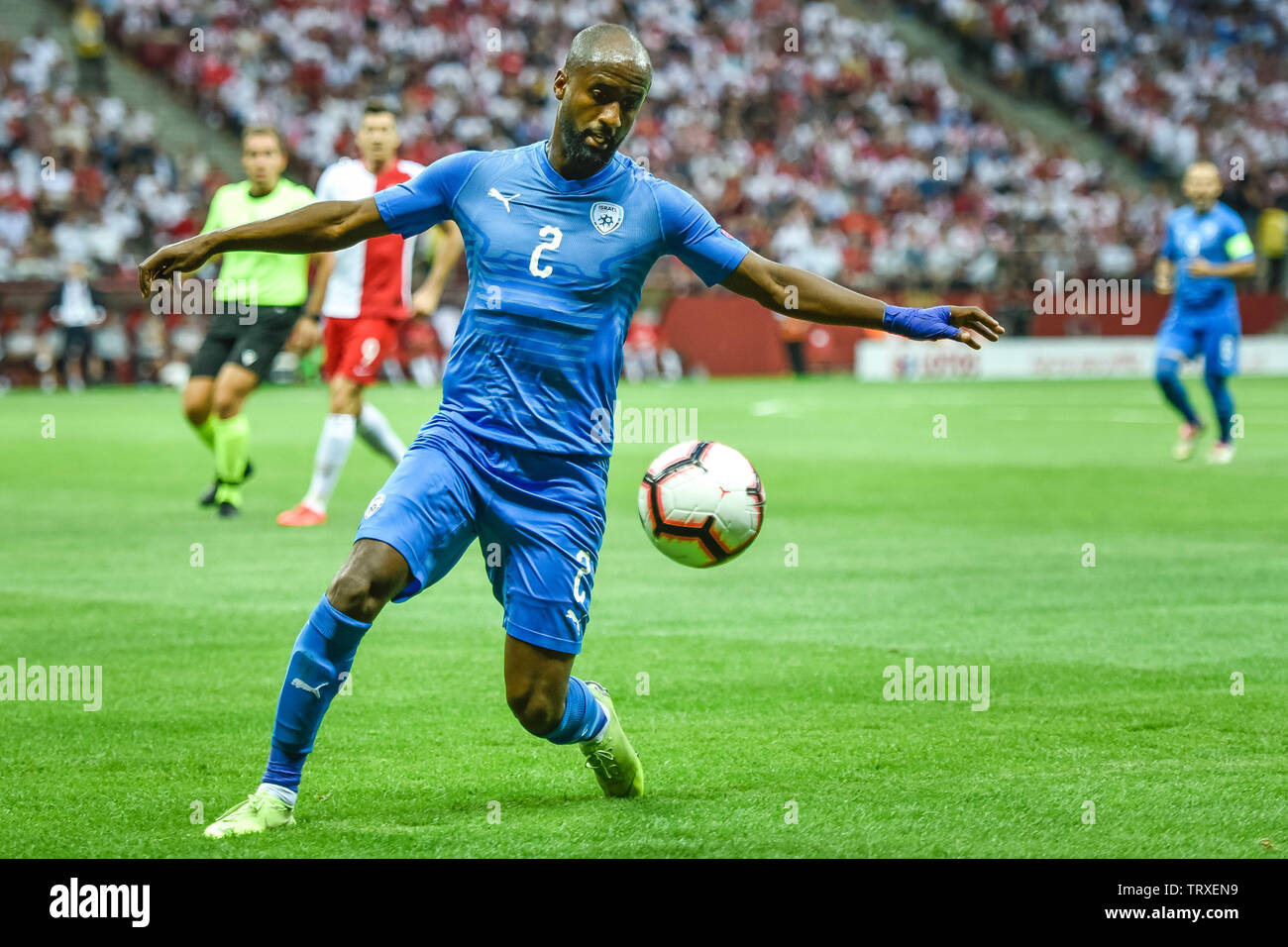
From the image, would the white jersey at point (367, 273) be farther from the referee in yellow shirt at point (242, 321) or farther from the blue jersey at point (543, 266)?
the blue jersey at point (543, 266)

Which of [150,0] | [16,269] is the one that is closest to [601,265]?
[16,269]

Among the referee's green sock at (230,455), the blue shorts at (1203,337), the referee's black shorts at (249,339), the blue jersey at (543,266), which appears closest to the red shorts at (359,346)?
the referee's black shorts at (249,339)

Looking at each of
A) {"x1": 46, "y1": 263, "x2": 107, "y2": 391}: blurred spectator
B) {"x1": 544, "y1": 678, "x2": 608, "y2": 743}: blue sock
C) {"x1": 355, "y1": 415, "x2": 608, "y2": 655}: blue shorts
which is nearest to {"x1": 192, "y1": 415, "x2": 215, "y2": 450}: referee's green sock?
{"x1": 355, "y1": 415, "x2": 608, "y2": 655}: blue shorts

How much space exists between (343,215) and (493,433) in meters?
0.80

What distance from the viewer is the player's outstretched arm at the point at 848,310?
5.16m

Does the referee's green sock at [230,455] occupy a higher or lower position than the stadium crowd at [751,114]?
lower

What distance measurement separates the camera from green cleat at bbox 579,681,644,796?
5363mm

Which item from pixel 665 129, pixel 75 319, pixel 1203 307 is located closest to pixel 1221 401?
pixel 1203 307

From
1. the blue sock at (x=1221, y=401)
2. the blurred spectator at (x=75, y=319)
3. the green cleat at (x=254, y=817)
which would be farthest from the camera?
the blurred spectator at (x=75, y=319)

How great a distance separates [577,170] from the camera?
17.1ft

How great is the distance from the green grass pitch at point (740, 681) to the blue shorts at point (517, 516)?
2.09ft

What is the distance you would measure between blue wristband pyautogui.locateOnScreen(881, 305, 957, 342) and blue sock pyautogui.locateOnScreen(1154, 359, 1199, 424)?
1262 cm

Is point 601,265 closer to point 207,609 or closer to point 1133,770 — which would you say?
point 1133,770

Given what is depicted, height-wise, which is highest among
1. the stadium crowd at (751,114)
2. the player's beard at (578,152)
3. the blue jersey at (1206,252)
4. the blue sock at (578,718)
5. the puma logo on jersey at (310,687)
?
the stadium crowd at (751,114)
